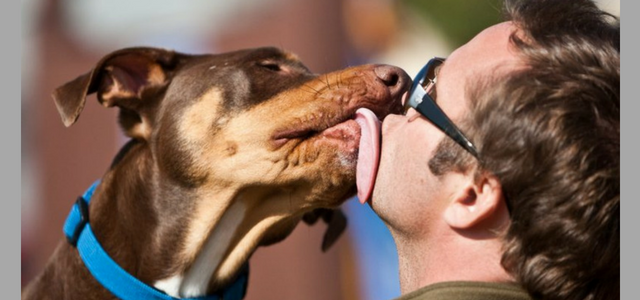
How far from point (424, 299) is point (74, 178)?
11.0 m

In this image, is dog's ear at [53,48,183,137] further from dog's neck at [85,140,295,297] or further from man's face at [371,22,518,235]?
man's face at [371,22,518,235]

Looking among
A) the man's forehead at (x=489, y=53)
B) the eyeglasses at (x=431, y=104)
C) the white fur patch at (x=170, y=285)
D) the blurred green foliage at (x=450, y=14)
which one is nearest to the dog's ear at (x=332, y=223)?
the white fur patch at (x=170, y=285)

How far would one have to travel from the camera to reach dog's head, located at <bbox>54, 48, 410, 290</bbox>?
3564 mm

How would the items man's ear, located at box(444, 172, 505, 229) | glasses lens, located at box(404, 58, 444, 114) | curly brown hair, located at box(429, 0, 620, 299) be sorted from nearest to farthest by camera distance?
curly brown hair, located at box(429, 0, 620, 299), man's ear, located at box(444, 172, 505, 229), glasses lens, located at box(404, 58, 444, 114)

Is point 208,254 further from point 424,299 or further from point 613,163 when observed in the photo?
point 613,163

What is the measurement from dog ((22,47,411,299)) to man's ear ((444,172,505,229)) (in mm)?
796

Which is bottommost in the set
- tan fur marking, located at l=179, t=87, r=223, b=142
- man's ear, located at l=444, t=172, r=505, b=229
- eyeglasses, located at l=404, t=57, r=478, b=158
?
tan fur marking, located at l=179, t=87, r=223, b=142

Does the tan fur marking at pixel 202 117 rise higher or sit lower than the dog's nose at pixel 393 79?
lower

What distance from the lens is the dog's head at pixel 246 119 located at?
356 centimetres

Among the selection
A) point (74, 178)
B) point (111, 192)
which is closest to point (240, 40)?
point (74, 178)

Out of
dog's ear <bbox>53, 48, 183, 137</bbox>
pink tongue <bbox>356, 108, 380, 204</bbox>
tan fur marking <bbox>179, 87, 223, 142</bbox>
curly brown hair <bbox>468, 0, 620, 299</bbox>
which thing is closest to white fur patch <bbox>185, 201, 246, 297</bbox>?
tan fur marking <bbox>179, 87, 223, 142</bbox>

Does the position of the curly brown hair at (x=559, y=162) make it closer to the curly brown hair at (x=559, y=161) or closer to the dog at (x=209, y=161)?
the curly brown hair at (x=559, y=161)

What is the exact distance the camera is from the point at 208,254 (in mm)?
3900

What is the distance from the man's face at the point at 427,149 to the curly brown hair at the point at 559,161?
0.34ft
